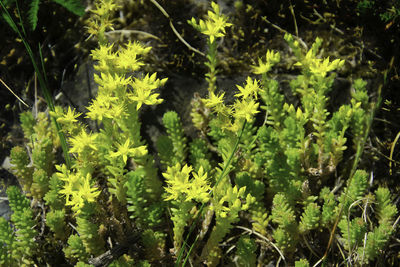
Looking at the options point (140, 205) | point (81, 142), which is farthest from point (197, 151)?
point (81, 142)

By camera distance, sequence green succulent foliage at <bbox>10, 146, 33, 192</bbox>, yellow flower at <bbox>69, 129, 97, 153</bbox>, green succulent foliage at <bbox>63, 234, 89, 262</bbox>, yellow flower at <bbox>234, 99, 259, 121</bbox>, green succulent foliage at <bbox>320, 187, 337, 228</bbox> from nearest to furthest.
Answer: yellow flower at <bbox>234, 99, 259, 121</bbox> → yellow flower at <bbox>69, 129, 97, 153</bbox> → green succulent foliage at <bbox>63, 234, 89, 262</bbox> → green succulent foliage at <bbox>320, 187, 337, 228</bbox> → green succulent foliage at <bbox>10, 146, 33, 192</bbox>

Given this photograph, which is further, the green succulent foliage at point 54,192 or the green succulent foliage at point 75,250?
the green succulent foliage at point 54,192

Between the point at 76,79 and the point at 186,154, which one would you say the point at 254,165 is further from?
the point at 76,79

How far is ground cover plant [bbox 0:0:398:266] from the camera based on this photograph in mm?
1777

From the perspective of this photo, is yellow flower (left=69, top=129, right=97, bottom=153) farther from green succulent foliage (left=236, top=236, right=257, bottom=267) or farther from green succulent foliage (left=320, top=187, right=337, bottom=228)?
green succulent foliage (left=320, top=187, right=337, bottom=228)

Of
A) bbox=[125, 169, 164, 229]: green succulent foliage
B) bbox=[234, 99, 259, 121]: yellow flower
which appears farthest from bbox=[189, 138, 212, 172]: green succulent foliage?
bbox=[234, 99, 259, 121]: yellow flower

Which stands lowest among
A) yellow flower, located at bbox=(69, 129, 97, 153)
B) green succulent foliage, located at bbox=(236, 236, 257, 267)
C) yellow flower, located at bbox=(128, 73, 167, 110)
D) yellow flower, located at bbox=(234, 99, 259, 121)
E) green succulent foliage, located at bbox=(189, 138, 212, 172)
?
green succulent foliage, located at bbox=(236, 236, 257, 267)

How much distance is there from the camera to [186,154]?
229cm

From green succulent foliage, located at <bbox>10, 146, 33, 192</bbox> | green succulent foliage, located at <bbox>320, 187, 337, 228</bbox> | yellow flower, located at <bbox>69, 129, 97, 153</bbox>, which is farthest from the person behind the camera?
green succulent foliage, located at <bbox>10, 146, 33, 192</bbox>

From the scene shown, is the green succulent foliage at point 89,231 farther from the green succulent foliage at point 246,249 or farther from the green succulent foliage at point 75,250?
the green succulent foliage at point 246,249

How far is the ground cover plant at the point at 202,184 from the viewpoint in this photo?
1.78 m

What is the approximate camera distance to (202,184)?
5.48ft

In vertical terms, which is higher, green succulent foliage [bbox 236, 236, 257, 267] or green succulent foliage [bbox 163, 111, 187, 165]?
green succulent foliage [bbox 163, 111, 187, 165]

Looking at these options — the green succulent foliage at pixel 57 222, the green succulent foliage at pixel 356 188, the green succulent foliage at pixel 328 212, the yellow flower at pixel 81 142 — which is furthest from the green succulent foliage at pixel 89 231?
the green succulent foliage at pixel 356 188
